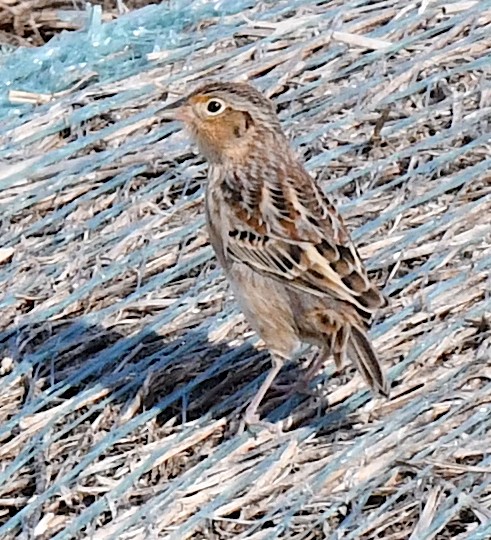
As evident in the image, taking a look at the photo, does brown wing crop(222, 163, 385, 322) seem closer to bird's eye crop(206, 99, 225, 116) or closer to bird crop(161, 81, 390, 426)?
bird crop(161, 81, 390, 426)

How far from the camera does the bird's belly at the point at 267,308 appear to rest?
232 inches

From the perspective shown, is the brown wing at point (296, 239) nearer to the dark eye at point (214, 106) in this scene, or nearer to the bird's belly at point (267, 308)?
the bird's belly at point (267, 308)

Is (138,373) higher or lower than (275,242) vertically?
lower

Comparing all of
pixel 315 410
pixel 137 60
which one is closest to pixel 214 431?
pixel 315 410

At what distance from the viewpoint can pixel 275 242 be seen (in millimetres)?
5879

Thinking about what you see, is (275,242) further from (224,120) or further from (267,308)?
(224,120)

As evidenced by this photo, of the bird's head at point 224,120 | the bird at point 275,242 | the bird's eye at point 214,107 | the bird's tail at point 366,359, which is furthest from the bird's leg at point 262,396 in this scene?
the bird's eye at point 214,107

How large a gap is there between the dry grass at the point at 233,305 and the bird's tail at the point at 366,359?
157 mm

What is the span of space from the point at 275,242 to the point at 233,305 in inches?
25.4

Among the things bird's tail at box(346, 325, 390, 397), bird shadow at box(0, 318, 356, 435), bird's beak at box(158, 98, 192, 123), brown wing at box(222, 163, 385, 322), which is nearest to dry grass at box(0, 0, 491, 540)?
bird shadow at box(0, 318, 356, 435)

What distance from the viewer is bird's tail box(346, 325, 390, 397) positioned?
562cm

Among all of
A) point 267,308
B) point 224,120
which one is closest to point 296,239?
point 267,308

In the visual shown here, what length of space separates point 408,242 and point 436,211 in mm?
260

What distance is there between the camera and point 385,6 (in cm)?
813
